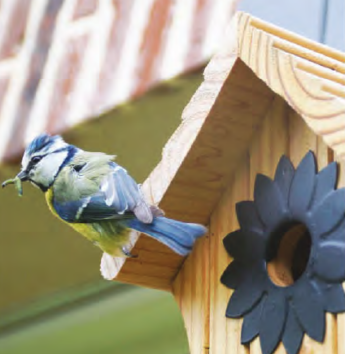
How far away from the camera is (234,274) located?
2.10 meters

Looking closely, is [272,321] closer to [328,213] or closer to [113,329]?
[328,213]

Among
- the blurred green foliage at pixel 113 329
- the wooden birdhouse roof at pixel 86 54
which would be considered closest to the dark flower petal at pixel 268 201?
the wooden birdhouse roof at pixel 86 54

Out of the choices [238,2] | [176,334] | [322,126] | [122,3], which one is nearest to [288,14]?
[238,2]

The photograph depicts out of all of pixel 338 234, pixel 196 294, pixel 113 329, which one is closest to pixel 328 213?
pixel 338 234

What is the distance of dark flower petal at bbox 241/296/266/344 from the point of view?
203 cm

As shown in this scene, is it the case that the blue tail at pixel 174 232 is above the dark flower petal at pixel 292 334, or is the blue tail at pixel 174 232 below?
above

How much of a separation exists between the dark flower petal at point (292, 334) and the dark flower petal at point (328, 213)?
13 centimetres

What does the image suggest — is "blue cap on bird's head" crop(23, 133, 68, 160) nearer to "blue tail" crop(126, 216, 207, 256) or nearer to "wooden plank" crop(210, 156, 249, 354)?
"blue tail" crop(126, 216, 207, 256)

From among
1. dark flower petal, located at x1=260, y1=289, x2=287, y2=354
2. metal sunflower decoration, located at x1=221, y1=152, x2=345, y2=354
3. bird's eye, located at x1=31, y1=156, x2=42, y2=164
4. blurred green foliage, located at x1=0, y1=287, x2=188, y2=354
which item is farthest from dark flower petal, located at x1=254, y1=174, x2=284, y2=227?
blurred green foliage, located at x1=0, y1=287, x2=188, y2=354

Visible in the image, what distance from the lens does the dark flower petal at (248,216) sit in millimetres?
2076

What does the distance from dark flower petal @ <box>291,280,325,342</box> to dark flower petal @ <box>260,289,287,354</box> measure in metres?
0.03

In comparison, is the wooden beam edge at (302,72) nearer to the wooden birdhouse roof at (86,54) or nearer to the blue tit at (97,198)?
the blue tit at (97,198)

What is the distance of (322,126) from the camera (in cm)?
181

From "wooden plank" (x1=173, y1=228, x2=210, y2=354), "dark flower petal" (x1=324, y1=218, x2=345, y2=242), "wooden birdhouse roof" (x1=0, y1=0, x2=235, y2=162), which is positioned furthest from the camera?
"wooden birdhouse roof" (x1=0, y1=0, x2=235, y2=162)
